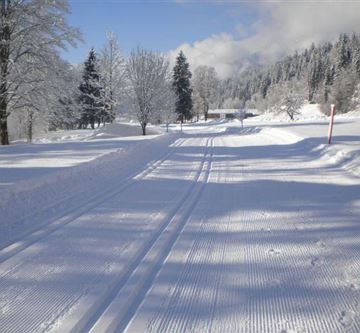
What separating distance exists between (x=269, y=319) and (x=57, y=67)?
56.1ft

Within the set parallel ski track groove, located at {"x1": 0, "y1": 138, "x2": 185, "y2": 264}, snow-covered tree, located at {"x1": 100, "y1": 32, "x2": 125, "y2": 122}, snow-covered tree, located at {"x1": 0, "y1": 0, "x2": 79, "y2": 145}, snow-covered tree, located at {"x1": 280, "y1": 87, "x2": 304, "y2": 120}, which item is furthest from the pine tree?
parallel ski track groove, located at {"x1": 0, "y1": 138, "x2": 185, "y2": 264}

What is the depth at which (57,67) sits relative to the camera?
1669 cm

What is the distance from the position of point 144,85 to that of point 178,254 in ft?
89.7

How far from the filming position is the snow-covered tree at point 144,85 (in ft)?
97.0

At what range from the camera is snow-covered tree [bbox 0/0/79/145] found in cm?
1541

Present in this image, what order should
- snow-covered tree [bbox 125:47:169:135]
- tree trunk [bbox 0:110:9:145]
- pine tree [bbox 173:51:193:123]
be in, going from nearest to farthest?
1. tree trunk [bbox 0:110:9:145]
2. snow-covered tree [bbox 125:47:169:135]
3. pine tree [bbox 173:51:193:123]

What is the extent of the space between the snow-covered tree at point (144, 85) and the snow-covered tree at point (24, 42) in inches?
506

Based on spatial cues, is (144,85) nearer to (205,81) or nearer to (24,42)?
(24,42)

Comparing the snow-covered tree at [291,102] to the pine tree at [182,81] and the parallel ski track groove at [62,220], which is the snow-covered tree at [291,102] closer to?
the pine tree at [182,81]

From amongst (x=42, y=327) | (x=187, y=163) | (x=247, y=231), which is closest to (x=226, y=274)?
(x=247, y=231)

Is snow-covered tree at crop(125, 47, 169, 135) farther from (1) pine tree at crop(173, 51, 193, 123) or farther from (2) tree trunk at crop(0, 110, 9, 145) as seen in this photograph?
(1) pine tree at crop(173, 51, 193, 123)

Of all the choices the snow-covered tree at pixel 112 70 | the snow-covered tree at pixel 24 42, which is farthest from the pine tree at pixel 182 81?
the snow-covered tree at pixel 24 42

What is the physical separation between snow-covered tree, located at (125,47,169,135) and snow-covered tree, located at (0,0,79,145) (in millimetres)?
12852

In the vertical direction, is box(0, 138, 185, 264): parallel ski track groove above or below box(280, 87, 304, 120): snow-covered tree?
below
